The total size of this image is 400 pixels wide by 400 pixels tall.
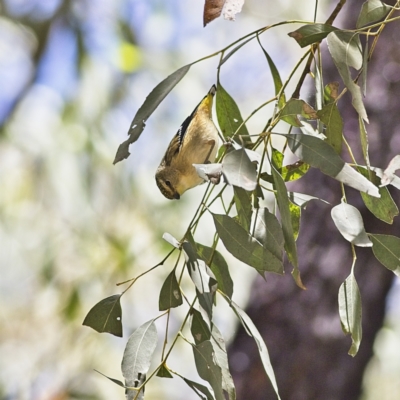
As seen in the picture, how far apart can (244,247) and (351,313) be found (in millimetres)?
169

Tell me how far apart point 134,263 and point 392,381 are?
221 centimetres

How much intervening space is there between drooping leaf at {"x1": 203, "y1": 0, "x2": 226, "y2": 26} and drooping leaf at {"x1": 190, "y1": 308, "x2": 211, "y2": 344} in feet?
1.17

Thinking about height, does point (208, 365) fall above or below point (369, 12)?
below

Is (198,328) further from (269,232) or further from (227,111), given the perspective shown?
(227,111)

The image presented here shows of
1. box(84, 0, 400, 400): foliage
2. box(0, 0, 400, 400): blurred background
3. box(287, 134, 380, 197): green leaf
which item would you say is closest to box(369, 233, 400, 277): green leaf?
box(84, 0, 400, 400): foliage

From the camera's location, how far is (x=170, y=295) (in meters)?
0.88

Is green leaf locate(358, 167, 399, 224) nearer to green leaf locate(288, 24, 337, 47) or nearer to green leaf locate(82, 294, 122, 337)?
green leaf locate(288, 24, 337, 47)

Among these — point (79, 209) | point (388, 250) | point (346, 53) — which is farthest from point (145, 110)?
point (79, 209)

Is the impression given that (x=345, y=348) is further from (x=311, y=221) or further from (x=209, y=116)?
(x=209, y=116)

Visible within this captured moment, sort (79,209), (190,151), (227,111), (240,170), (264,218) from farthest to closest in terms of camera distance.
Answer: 1. (79,209)
2. (190,151)
3. (227,111)
4. (264,218)
5. (240,170)

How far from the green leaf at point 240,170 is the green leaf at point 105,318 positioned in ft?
0.93

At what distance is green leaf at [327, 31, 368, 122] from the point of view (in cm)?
79

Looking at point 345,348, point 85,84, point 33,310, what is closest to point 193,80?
point 85,84

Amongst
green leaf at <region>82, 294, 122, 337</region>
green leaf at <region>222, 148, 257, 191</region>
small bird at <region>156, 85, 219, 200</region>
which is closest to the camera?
green leaf at <region>222, 148, 257, 191</region>
